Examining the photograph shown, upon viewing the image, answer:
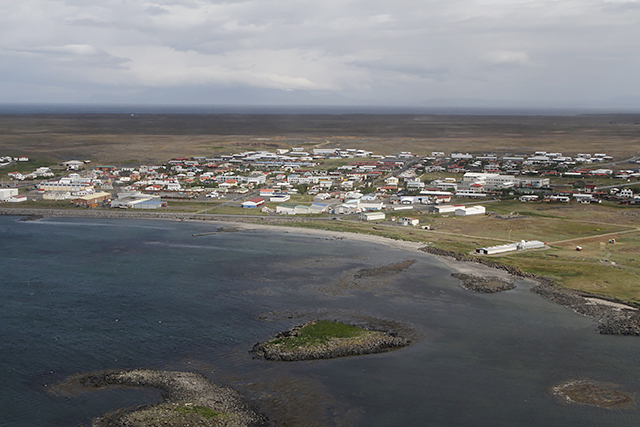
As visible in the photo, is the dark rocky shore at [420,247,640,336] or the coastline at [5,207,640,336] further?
the coastline at [5,207,640,336]

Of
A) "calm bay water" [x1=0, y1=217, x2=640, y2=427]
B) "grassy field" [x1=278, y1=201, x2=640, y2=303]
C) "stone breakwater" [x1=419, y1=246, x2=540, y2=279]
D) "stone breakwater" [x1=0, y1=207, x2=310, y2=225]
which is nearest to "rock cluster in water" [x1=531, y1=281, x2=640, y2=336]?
"calm bay water" [x1=0, y1=217, x2=640, y2=427]

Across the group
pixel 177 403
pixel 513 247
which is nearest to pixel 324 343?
pixel 177 403

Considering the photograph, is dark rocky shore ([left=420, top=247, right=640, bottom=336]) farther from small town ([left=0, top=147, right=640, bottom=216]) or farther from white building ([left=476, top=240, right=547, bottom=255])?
small town ([left=0, top=147, right=640, bottom=216])

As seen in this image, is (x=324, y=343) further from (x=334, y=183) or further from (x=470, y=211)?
(x=334, y=183)

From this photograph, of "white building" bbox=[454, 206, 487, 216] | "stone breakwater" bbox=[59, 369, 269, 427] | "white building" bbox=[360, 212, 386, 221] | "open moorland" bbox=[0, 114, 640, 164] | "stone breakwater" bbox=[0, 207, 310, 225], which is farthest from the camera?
"open moorland" bbox=[0, 114, 640, 164]

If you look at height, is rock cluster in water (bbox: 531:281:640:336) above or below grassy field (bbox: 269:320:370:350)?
above

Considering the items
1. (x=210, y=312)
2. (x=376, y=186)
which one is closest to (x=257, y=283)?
(x=210, y=312)

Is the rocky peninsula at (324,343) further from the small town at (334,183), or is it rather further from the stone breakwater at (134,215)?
the stone breakwater at (134,215)

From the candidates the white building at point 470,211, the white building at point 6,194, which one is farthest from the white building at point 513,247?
the white building at point 6,194
